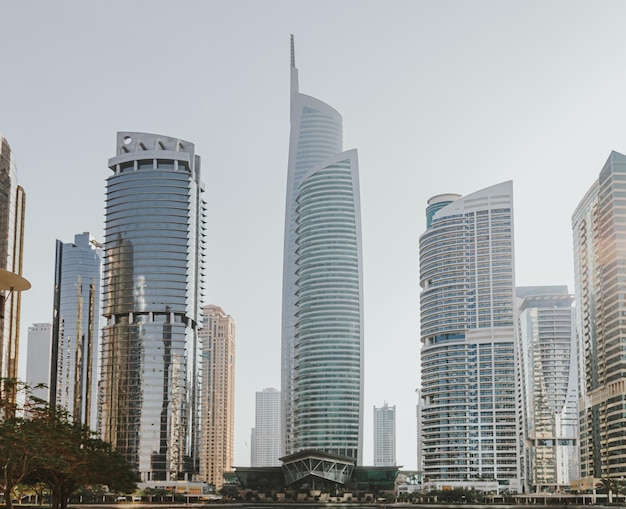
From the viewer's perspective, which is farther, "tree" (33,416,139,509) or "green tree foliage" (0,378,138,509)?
"tree" (33,416,139,509)

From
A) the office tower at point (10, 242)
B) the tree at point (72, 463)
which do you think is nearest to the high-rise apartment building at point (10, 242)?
the office tower at point (10, 242)

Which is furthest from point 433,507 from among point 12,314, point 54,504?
point 54,504

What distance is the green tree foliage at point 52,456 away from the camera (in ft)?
186

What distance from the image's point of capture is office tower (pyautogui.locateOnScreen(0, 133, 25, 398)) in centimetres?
16312

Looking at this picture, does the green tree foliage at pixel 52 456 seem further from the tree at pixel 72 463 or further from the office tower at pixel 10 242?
the office tower at pixel 10 242

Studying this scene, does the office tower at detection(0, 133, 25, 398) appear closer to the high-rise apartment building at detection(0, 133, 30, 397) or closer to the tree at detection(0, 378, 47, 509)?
the high-rise apartment building at detection(0, 133, 30, 397)

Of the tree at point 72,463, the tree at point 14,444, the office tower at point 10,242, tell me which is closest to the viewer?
the tree at point 14,444

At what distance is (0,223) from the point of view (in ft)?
548

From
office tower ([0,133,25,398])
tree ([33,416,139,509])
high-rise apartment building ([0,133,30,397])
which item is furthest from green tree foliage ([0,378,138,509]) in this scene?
office tower ([0,133,25,398])

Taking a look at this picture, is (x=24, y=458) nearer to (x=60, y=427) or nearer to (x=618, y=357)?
(x=60, y=427)

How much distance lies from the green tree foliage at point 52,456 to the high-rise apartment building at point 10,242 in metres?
71.2

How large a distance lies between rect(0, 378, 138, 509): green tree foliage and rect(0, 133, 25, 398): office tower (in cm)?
7141

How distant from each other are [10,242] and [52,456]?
122 m

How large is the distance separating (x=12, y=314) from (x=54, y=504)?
310ft
